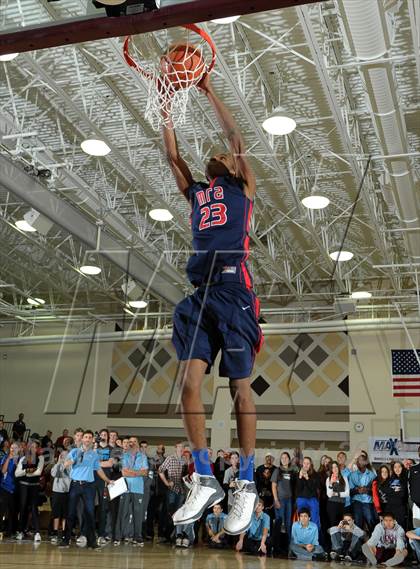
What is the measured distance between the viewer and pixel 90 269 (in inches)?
711

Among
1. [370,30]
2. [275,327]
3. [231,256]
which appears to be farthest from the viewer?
[275,327]

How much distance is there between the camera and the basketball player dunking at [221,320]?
11.1 ft

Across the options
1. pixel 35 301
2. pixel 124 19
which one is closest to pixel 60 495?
pixel 124 19

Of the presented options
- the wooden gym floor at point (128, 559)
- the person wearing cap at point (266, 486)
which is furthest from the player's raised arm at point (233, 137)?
the person wearing cap at point (266, 486)

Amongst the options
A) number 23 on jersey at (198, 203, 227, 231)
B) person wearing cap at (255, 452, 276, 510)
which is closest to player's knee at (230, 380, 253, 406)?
number 23 on jersey at (198, 203, 227, 231)

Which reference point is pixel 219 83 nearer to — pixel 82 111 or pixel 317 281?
pixel 82 111

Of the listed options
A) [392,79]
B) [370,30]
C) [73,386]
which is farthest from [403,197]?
[73,386]

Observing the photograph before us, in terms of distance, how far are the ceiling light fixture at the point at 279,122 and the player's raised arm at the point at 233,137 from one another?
21.5 ft

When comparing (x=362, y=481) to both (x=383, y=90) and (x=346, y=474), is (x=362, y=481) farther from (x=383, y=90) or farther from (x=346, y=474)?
(x=383, y=90)

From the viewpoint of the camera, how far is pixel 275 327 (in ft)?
64.8

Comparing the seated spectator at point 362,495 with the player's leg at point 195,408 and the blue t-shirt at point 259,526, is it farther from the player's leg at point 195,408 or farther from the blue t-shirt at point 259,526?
the player's leg at point 195,408

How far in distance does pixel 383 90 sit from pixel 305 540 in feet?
24.2

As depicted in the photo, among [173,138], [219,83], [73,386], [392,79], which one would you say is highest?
[219,83]

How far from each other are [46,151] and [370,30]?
6.83 metres
